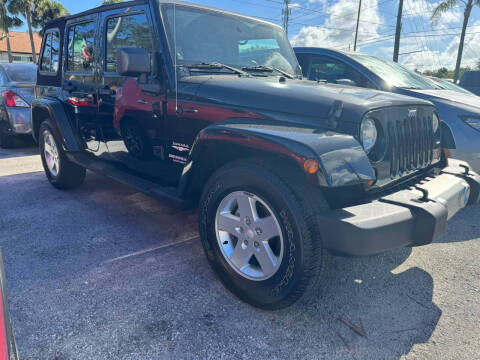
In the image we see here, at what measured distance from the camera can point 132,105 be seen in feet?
10.6

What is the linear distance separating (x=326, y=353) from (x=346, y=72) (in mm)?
4224

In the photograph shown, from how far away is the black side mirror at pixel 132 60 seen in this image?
2.68 metres

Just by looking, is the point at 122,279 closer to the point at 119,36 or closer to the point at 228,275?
the point at 228,275

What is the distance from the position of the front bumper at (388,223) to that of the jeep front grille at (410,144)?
237 millimetres

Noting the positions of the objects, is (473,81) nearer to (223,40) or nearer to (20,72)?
(223,40)

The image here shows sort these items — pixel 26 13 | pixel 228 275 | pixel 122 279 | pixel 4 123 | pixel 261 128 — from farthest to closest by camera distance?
pixel 26 13, pixel 4 123, pixel 122 279, pixel 228 275, pixel 261 128

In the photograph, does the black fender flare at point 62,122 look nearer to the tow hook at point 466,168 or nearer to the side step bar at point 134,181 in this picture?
the side step bar at point 134,181

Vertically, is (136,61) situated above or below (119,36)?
below

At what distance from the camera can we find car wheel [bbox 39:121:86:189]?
4391 millimetres

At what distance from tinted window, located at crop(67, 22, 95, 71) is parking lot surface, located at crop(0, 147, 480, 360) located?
1.70m

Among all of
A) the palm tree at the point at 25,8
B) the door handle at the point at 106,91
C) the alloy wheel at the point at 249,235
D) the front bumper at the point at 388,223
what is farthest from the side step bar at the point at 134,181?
the palm tree at the point at 25,8

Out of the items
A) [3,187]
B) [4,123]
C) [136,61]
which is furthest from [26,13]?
[136,61]

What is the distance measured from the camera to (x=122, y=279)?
2.65m

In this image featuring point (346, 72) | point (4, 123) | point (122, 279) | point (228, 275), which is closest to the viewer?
point (228, 275)
